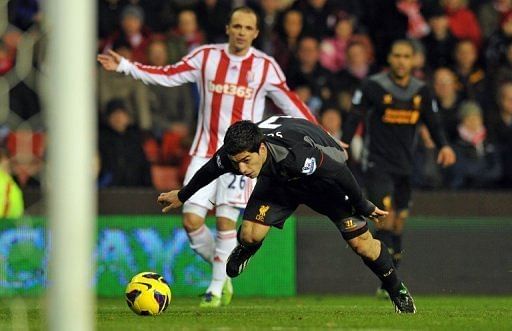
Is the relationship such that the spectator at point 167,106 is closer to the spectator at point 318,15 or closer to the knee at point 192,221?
the spectator at point 318,15

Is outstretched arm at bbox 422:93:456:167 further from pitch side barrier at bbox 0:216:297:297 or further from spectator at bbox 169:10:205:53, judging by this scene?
spectator at bbox 169:10:205:53

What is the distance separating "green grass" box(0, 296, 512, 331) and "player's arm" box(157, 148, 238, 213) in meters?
A: 0.84

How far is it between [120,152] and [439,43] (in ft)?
14.6

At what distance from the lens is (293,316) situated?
924 centimetres

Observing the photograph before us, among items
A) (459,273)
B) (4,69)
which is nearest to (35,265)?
(4,69)

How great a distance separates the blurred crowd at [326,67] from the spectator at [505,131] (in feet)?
0.04

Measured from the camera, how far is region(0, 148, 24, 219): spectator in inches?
491

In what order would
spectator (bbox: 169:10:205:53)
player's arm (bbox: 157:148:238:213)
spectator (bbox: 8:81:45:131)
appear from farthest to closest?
spectator (bbox: 169:10:205:53), spectator (bbox: 8:81:45:131), player's arm (bbox: 157:148:238:213)

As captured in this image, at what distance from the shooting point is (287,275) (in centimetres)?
1340

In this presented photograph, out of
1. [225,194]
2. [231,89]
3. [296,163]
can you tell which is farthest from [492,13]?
[296,163]

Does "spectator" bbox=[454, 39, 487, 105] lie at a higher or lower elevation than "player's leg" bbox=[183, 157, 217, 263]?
higher

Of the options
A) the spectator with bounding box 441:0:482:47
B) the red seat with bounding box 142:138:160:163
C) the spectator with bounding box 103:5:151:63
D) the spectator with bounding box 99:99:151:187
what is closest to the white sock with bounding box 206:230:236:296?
the spectator with bounding box 99:99:151:187

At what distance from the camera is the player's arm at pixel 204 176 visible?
852cm

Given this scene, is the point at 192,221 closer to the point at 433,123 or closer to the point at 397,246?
the point at 397,246
